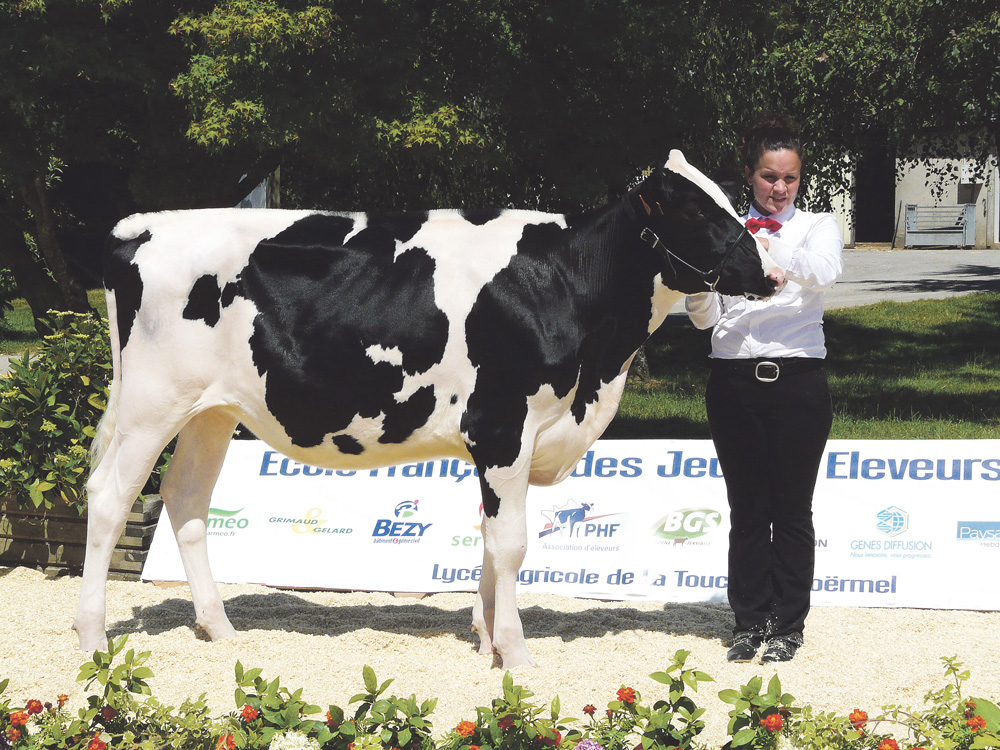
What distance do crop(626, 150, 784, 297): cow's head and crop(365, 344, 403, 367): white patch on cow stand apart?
1288mm

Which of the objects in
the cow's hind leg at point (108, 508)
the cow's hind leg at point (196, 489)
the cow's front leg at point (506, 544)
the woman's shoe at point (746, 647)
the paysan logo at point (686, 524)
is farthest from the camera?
the paysan logo at point (686, 524)

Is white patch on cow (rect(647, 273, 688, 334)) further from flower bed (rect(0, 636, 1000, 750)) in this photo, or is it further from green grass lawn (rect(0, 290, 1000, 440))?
green grass lawn (rect(0, 290, 1000, 440))

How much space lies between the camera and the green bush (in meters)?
6.87

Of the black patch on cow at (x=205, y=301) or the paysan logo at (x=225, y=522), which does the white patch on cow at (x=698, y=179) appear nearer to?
the black patch on cow at (x=205, y=301)

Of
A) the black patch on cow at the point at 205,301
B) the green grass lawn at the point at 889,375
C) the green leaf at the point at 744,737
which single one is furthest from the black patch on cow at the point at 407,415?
the green grass lawn at the point at 889,375

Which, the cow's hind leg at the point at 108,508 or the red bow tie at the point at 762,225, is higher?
the red bow tie at the point at 762,225

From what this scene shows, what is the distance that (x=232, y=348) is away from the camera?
5.35 meters

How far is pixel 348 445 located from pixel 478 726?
2.03 meters

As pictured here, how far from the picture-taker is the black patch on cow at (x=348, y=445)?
5301 mm

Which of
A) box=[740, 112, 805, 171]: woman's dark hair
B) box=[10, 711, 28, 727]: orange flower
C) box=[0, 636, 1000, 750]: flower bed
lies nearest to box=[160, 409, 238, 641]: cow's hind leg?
box=[0, 636, 1000, 750]: flower bed

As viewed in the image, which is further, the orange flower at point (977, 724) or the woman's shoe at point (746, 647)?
the woman's shoe at point (746, 647)

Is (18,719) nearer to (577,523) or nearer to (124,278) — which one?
(124,278)

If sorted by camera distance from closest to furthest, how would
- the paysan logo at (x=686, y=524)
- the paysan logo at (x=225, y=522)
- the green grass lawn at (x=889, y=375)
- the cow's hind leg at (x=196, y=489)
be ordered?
the cow's hind leg at (x=196, y=489), the paysan logo at (x=686, y=524), the paysan logo at (x=225, y=522), the green grass lawn at (x=889, y=375)

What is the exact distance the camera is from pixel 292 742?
351 cm
